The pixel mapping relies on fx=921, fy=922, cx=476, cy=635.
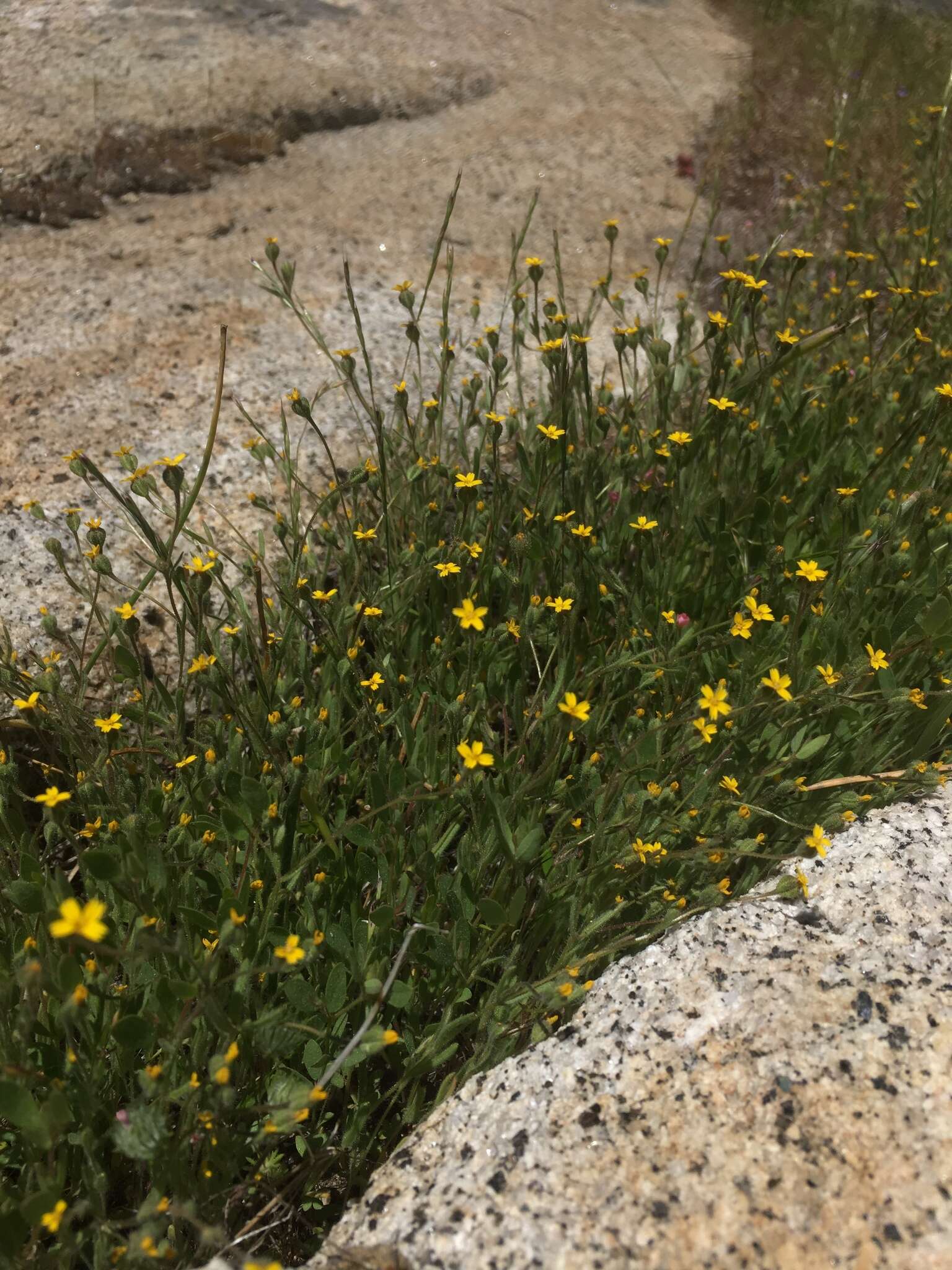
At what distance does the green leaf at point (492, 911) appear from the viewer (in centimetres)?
163

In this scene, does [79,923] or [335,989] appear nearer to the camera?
[79,923]

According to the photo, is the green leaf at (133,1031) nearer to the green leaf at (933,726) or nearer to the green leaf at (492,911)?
the green leaf at (492,911)

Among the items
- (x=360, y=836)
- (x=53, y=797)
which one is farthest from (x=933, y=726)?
(x=53, y=797)

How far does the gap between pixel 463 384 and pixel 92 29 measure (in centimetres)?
Answer: 346

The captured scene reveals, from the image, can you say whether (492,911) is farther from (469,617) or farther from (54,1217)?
(54,1217)

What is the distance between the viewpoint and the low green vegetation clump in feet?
4.94

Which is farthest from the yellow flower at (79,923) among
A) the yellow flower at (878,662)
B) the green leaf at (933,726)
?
the green leaf at (933,726)

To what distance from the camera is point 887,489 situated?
2.67 m

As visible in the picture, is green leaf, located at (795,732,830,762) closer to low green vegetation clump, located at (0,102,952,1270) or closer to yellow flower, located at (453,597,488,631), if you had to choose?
low green vegetation clump, located at (0,102,952,1270)

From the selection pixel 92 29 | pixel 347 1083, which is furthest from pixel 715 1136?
pixel 92 29

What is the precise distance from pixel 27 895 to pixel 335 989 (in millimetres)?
556

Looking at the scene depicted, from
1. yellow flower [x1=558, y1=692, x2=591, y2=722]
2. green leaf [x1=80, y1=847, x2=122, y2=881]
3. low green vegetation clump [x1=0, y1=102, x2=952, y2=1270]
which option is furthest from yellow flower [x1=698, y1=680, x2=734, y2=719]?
green leaf [x1=80, y1=847, x2=122, y2=881]

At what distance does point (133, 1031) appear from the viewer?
4.73 feet

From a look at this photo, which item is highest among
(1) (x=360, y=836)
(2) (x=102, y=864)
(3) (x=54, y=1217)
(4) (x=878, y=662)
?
(4) (x=878, y=662)
